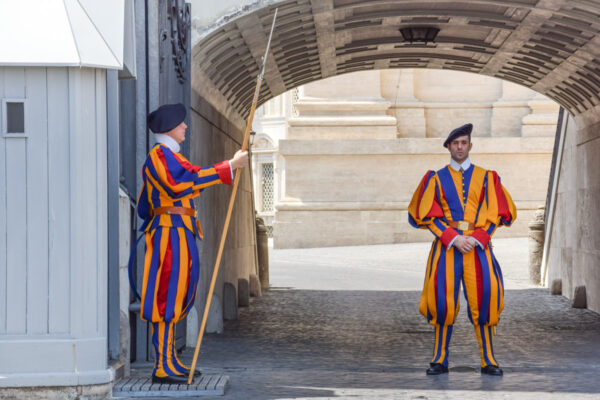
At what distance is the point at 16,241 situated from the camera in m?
5.95

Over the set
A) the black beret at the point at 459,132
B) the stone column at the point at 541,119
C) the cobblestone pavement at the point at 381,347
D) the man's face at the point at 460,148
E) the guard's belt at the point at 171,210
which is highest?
the stone column at the point at 541,119

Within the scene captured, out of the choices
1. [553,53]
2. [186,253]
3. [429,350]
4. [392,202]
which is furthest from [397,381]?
[392,202]

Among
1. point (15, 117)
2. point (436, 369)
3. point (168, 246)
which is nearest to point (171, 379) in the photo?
point (168, 246)

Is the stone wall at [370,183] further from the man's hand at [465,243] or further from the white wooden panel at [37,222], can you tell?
the white wooden panel at [37,222]

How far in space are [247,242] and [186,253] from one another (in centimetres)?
894

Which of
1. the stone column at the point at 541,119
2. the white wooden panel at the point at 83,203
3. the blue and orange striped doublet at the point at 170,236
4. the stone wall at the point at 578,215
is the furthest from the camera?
the stone column at the point at 541,119

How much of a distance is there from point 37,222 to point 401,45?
7854 millimetres

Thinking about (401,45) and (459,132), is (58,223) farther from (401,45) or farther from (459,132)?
(401,45)

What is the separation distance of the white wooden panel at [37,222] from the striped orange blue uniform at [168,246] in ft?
2.31

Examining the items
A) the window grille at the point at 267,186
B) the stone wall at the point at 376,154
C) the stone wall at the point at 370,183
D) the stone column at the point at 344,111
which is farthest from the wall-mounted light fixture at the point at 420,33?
the window grille at the point at 267,186

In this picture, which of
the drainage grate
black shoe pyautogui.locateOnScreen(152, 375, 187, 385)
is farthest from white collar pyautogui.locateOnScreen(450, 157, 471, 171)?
black shoe pyautogui.locateOnScreen(152, 375, 187, 385)

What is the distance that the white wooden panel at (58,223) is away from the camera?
594 cm

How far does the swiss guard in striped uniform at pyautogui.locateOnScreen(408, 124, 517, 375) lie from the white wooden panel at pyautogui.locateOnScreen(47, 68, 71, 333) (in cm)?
271

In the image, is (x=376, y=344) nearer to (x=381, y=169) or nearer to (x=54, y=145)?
(x=54, y=145)
